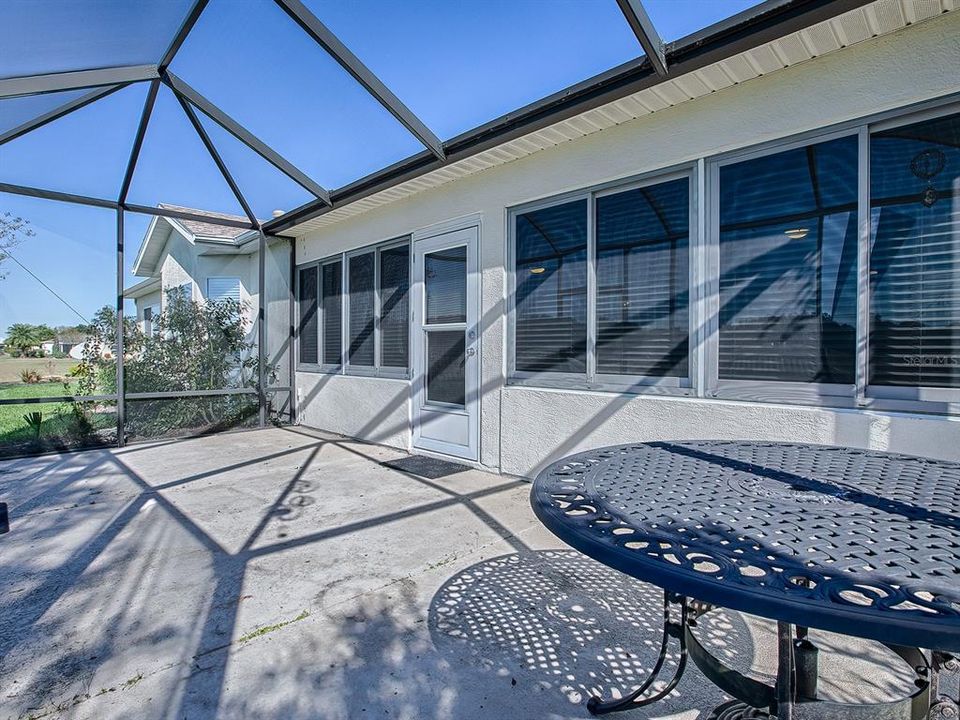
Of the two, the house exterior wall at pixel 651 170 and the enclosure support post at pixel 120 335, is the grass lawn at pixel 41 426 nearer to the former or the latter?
the enclosure support post at pixel 120 335

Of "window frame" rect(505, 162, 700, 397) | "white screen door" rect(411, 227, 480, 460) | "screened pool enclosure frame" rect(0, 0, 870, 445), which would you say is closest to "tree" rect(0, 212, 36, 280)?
"screened pool enclosure frame" rect(0, 0, 870, 445)

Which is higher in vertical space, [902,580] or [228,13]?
[228,13]

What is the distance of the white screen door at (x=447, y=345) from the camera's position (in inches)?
183

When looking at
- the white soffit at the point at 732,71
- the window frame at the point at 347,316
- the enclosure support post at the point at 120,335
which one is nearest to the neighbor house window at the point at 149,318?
the enclosure support post at the point at 120,335

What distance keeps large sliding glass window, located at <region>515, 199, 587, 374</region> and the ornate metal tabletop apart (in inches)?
83.9

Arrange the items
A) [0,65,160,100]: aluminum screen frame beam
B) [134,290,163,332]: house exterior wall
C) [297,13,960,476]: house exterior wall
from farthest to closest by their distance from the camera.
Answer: [134,290,163,332]: house exterior wall, [0,65,160,100]: aluminum screen frame beam, [297,13,960,476]: house exterior wall

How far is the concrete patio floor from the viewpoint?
1670mm

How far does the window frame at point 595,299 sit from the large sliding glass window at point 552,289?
43 mm

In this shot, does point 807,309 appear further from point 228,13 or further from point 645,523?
point 228,13

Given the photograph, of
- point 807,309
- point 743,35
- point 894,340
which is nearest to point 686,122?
point 743,35

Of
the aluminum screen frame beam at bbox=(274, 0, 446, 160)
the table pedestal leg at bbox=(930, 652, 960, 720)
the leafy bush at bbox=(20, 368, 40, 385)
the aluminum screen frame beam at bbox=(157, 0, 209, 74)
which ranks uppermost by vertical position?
the aluminum screen frame beam at bbox=(157, 0, 209, 74)

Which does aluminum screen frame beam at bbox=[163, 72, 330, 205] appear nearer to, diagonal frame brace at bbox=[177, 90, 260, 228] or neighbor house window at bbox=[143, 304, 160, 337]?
diagonal frame brace at bbox=[177, 90, 260, 228]

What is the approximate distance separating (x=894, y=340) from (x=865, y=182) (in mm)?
833

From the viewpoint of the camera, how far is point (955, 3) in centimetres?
232
